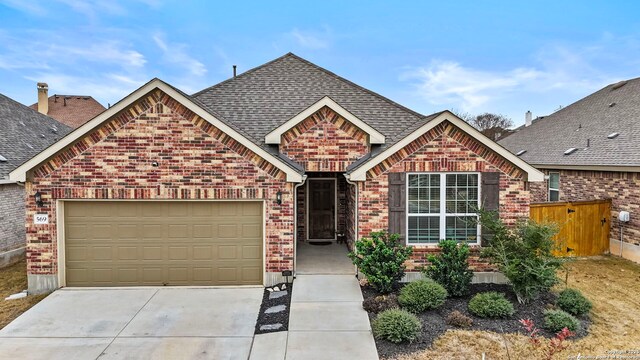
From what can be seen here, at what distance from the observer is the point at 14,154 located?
12773 mm

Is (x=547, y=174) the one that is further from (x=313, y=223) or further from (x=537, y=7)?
(x=313, y=223)

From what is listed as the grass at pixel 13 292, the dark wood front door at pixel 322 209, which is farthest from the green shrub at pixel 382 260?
the grass at pixel 13 292

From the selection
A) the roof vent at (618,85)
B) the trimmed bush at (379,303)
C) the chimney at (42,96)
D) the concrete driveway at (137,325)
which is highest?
the chimney at (42,96)

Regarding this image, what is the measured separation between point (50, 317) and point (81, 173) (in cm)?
315

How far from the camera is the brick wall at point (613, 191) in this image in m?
11.1

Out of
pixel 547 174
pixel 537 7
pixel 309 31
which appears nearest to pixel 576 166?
pixel 547 174

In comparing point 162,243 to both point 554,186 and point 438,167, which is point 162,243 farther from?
point 554,186

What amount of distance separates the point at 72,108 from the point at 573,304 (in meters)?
42.1

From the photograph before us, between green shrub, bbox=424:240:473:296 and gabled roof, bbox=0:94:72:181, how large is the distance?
1302 cm

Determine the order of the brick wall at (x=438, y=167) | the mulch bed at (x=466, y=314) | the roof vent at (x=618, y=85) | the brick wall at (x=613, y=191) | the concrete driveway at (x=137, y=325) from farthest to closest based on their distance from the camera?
the roof vent at (x=618, y=85) → the brick wall at (x=613, y=191) → the brick wall at (x=438, y=167) → the mulch bed at (x=466, y=314) → the concrete driveway at (x=137, y=325)

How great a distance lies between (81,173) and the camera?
27.2 ft

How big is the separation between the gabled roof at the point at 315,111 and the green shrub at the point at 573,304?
18.5ft

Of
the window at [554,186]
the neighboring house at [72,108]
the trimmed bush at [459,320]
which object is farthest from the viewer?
the neighboring house at [72,108]

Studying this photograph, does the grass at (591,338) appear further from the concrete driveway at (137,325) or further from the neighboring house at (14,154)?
the neighboring house at (14,154)
